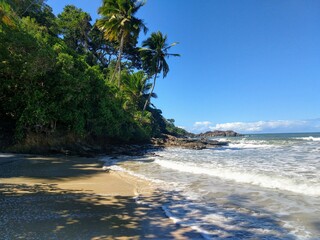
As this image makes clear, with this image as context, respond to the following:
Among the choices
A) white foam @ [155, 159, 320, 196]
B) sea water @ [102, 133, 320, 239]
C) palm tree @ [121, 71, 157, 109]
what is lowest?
sea water @ [102, 133, 320, 239]

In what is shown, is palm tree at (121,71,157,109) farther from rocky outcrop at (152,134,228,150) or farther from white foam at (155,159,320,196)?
white foam at (155,159,320,196)

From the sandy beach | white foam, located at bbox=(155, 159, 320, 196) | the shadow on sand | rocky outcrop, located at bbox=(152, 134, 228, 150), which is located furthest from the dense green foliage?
the shadow on sand

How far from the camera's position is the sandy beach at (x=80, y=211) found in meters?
4.12

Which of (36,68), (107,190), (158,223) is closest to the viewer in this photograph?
(158,223)

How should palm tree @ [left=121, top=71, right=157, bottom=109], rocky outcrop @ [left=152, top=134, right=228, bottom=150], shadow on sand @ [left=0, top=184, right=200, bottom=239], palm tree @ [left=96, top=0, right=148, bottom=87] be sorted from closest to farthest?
shadow on sand @ [left=0, top=184, right=200, bottom=239] < palm tree @ [left=96, top=0, right=148, bottom=87] < rocky outcrop @ [left=152, top=134, right=228, bottom=150] < palm tree @ [left=121, top=71, right=157, bottom=109]

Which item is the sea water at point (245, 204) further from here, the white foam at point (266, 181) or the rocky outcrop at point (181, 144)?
the rocky outcrop at point (181, 144)

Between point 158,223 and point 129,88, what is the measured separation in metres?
35.5

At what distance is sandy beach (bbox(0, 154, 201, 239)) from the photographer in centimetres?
412

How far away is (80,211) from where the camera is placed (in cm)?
524

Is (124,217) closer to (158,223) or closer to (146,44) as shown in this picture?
(158,223)

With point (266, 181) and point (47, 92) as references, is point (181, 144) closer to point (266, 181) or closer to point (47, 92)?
point (47, 92)

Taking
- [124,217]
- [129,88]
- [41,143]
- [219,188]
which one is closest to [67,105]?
[41,143]

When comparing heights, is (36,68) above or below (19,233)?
above

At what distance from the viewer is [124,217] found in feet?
16.3
